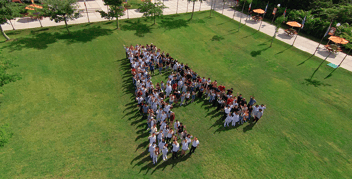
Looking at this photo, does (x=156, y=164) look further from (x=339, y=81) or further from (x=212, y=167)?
(x=339, y=81)

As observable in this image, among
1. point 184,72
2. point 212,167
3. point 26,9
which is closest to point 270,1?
point 184,72

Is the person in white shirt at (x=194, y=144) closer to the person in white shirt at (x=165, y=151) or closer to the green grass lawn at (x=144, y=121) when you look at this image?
the green grass lawn at (x=144, y=121)

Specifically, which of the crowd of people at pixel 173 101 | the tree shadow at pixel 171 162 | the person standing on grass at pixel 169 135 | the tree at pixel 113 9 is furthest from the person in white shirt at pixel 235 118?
the tree at pixel 113 9

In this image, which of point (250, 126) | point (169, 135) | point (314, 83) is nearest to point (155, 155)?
point (169, 135)

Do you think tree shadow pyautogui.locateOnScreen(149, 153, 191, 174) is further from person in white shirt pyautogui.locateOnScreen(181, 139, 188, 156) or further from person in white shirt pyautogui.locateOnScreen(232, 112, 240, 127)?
person in white shirt pyautogui.locateOnScreen(232, 112, 240, 127)

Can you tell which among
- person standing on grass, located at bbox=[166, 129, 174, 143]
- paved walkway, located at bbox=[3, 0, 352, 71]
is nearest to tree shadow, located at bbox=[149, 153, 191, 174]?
person standing on grass, located at bbox=[166, 129, 174, 143]

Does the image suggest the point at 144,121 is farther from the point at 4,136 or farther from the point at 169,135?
the point at 4,136
